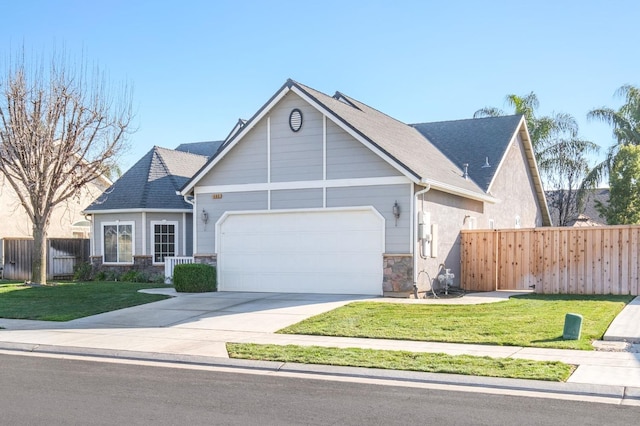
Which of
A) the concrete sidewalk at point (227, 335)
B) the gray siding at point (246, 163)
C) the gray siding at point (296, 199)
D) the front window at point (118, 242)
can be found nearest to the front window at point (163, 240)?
the front window at point (118, 242)

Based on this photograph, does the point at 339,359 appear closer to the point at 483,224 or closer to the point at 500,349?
the point at 500,349

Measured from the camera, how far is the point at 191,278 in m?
19.2

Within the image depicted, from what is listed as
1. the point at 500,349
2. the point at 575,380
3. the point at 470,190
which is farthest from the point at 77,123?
the point at 575,380

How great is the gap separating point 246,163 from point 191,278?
3727mm

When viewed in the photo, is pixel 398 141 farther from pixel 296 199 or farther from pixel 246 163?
pixel 246 163

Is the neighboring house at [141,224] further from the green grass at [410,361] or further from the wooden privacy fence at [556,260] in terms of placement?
the green grass at [410,361]

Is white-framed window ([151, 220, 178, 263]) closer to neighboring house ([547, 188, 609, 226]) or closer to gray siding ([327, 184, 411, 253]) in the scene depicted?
gray siding ([327, 184, 411, 253])

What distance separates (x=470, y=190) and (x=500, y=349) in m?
11.1

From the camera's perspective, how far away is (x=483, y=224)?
23734 mm

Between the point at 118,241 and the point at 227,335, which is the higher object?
the point at 118,241

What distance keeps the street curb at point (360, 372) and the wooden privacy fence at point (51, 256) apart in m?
15.0

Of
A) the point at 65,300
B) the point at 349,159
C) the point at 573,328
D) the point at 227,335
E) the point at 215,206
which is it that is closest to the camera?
the point at 573,328

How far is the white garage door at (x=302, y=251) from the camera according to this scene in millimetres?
17938

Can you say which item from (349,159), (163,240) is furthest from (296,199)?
(163,240)
